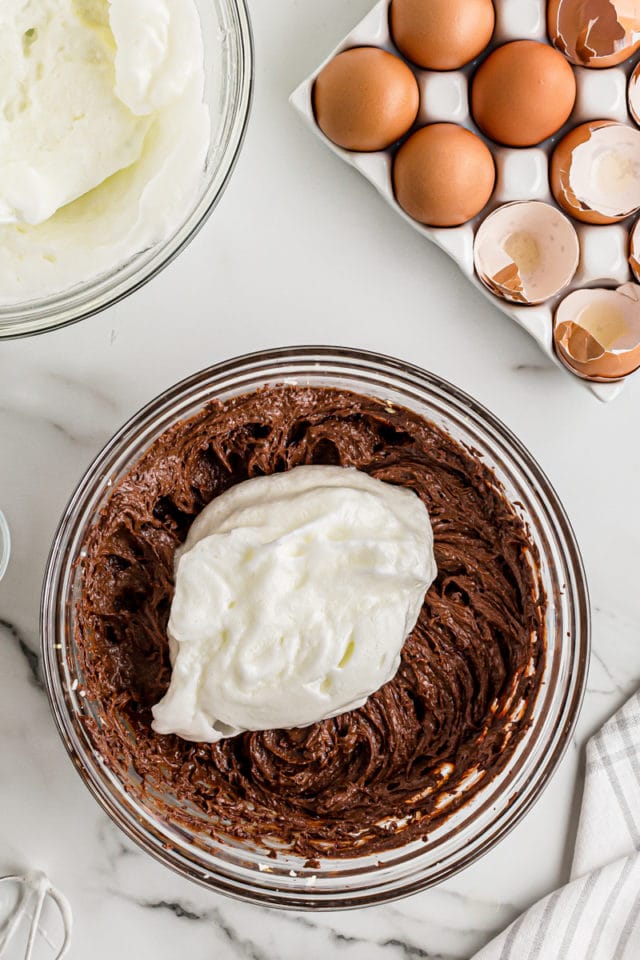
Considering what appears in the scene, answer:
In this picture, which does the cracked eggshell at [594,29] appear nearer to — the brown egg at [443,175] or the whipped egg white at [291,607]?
the brown egg at [443,175]

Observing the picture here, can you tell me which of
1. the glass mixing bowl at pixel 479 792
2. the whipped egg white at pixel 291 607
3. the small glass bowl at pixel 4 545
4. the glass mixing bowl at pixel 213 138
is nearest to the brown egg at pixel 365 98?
the glass mixing bowl at pixel 213 138

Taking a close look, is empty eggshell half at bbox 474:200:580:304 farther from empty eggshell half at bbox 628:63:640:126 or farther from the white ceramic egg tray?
empty eggshell half at bbox 628:63:640:126

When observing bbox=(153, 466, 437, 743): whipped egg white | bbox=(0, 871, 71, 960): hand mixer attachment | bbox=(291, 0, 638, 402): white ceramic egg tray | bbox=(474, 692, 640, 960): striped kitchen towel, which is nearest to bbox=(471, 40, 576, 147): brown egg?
bbox=(291, 0, 638, 402): white ceramic egg tray

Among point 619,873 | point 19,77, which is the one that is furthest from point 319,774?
point 19,77

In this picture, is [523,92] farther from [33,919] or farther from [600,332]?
[33,919]

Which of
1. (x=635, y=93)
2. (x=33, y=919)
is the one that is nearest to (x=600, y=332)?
(x=635, y=93)

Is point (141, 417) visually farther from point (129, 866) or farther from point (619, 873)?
point (619, 873)
